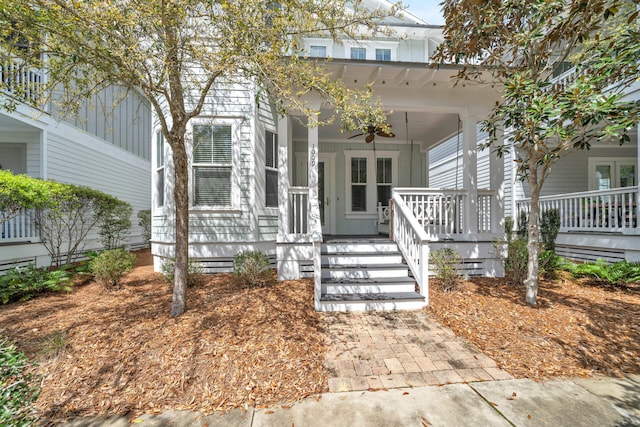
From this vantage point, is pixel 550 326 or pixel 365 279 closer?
pixel 550 326

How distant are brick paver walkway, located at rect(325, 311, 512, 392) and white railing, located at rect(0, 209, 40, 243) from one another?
287 inches

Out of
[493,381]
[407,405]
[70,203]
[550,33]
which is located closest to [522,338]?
[493,381]

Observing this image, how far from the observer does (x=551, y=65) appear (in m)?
4.23

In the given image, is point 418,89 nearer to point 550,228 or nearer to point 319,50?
point 550,228

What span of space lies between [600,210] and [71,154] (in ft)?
50.4

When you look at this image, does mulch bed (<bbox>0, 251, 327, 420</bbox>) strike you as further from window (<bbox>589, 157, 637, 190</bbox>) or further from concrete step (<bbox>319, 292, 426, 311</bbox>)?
window (<bbox>589, 157, 637, 190</bbox>)

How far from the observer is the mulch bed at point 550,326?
2806 millimetres

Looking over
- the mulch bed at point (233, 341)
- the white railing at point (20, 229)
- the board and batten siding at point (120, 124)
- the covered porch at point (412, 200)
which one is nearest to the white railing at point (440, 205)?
the covered porch at point (412, 200)

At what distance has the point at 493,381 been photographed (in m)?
2.57

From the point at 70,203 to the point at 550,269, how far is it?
34.0 ft

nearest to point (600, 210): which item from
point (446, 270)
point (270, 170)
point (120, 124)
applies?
point (446, 270)

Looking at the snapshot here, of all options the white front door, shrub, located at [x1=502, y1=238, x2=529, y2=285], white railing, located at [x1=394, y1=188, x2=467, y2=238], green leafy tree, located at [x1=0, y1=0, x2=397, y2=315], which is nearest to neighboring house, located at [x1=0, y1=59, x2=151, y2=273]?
green leafy tree, located at [x1=0, y1=0, x2=397, y2=315]

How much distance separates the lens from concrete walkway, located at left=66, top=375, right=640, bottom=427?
2.12m

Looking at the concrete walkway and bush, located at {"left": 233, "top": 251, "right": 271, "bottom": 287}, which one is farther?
bush, located at {"left": 233, "top": 251, "right": 271, "bottom": 287}
